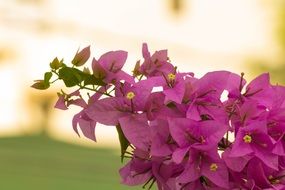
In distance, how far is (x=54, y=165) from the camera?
175 inches

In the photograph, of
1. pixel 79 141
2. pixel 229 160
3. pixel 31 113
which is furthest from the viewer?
pixel 79 141

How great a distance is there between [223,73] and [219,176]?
10 cm

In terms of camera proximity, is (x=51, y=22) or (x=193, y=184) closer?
(x=193, y=184)

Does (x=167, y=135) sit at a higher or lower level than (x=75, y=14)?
higher

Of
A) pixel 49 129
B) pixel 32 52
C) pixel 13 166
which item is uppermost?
pixel 32 52

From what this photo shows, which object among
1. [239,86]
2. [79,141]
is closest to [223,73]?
[239,86]

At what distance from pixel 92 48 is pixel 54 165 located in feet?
2.70

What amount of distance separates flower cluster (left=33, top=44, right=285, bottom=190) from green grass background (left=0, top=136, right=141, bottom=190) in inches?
134

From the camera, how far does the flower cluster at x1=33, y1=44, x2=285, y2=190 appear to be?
24.1 inches

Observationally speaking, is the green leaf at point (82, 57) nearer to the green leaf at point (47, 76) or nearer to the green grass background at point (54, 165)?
the green leaf at point (47, 76)

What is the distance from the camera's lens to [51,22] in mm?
4301

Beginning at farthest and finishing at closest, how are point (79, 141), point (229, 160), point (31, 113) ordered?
point (79, 141) < point (31, 113) < point (229, 160)

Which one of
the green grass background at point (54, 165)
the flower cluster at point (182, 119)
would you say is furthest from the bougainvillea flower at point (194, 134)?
the green grass background at point (54, 165)

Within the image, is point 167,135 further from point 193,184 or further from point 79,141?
point 79,141
